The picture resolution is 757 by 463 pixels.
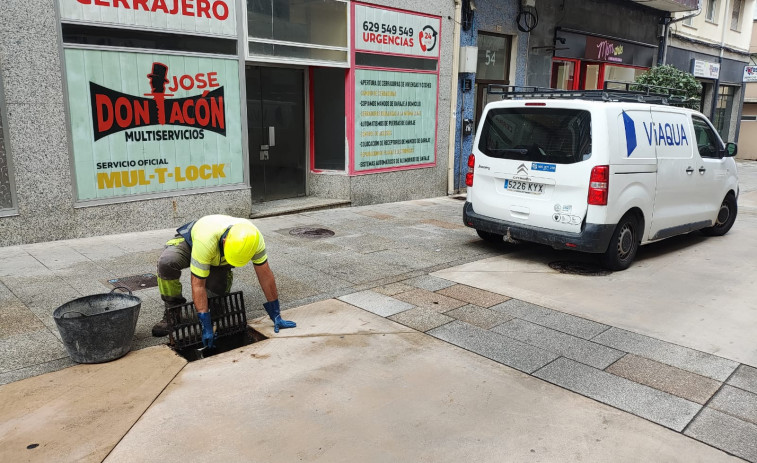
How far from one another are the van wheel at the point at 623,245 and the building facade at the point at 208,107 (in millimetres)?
5195

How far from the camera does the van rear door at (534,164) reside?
6.68 metres

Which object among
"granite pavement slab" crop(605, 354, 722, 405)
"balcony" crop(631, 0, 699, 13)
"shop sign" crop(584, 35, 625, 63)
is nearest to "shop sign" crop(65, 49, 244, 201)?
"granite pavement slab" crop(605, 354, 722, 405)

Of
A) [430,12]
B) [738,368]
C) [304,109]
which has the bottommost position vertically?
[738,368]

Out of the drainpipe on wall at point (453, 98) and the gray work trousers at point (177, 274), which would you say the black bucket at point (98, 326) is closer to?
the gray work trousers at point (177, 274)

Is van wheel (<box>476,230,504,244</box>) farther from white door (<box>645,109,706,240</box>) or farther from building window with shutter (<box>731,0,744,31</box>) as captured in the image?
building window with shutter (<box>731,0,744,31</box>)

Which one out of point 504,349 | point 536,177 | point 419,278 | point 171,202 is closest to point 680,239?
point 536,177

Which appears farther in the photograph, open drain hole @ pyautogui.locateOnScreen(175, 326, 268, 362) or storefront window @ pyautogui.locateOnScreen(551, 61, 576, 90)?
storefront window @ pyautogui.locateOnScreen(551, 61, 576, 90)

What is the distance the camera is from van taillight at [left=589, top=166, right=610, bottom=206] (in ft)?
21.3

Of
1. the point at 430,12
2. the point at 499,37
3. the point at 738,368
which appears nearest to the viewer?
the point at 738,368

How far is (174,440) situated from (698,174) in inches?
298

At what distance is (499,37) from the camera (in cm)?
1402

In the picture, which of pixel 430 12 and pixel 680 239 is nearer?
pixel 680 239

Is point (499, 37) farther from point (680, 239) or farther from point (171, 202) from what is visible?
point (171, 202)

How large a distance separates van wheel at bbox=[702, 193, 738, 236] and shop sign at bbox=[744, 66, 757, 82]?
18443mm
